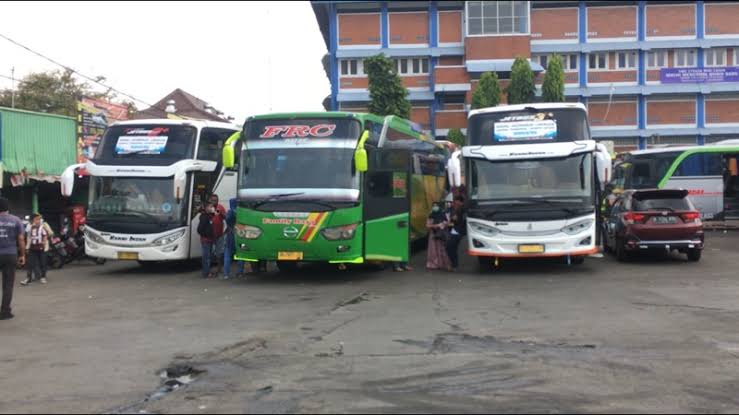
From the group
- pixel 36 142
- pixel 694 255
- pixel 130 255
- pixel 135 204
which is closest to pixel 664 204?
pixel 694 255

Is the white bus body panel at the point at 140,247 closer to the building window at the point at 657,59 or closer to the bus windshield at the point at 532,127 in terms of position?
the bus windshield at the point at 532,127

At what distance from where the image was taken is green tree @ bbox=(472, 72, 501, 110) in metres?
45.0

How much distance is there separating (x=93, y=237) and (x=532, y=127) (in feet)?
33.9

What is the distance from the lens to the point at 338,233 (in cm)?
1432

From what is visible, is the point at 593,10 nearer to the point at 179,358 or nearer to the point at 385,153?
the point at 385,153

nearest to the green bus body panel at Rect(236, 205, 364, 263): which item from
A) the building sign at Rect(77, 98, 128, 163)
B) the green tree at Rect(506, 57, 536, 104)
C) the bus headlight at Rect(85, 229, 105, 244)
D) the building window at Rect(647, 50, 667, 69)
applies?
the bus headlight at Rect(85, 229, 105, 244)

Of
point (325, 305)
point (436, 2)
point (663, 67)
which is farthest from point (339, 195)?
point (663, 67)

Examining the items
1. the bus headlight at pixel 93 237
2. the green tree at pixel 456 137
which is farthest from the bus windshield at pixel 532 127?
the green tree at pixel 456 137

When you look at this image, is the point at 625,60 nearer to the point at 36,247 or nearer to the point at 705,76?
the point at 705,76

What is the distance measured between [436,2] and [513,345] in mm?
47383

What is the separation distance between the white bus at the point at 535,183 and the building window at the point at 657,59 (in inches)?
1608

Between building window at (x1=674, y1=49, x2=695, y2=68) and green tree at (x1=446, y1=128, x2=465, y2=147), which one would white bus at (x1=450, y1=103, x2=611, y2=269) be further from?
building window at (x1=674, y1=49, x2=695, y2=68)

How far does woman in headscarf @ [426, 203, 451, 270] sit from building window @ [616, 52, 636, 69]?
40445mm

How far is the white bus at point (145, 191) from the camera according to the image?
17.3 meters
